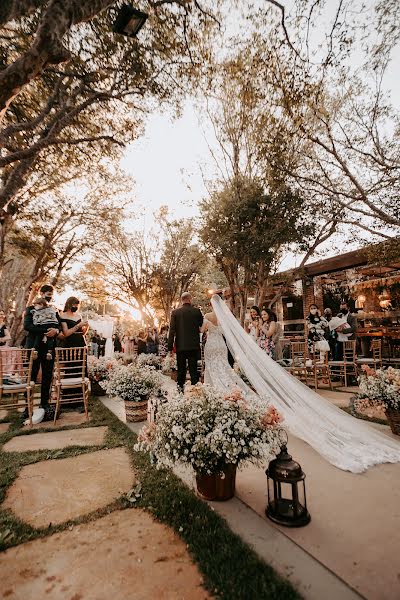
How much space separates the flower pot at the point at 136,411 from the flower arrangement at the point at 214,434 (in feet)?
7.97

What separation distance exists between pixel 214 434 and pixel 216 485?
2.00ft

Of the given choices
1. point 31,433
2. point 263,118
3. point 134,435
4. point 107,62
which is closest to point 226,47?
point 107,62

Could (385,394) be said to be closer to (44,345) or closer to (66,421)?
(66,421)

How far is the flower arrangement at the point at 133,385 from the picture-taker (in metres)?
5.07

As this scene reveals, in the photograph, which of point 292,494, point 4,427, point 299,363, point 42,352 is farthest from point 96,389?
point 292,494

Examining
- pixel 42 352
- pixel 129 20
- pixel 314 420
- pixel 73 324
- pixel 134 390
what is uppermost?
pixel 129 20

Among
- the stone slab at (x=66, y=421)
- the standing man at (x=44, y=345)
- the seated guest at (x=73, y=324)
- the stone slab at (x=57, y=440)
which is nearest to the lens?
the stone slab at (x=57, y=440)

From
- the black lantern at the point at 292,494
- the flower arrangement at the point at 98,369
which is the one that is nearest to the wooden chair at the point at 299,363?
the flower arrangement at the point at 98,369

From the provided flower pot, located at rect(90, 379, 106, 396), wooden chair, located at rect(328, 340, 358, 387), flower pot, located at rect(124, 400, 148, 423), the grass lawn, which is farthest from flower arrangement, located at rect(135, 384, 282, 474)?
wooden chair, located at rect(328, 340, 358, 387)

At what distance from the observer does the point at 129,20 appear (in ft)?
16.2

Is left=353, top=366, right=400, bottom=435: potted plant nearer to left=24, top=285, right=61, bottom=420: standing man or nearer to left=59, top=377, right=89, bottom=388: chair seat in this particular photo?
left=59, top=377, right=89, bottom=388: chair seat

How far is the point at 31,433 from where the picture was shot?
188 inches

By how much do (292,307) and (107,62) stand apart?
15.1m

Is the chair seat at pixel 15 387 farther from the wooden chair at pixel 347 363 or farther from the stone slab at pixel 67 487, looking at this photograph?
the wooden chair at pixel 347 363
